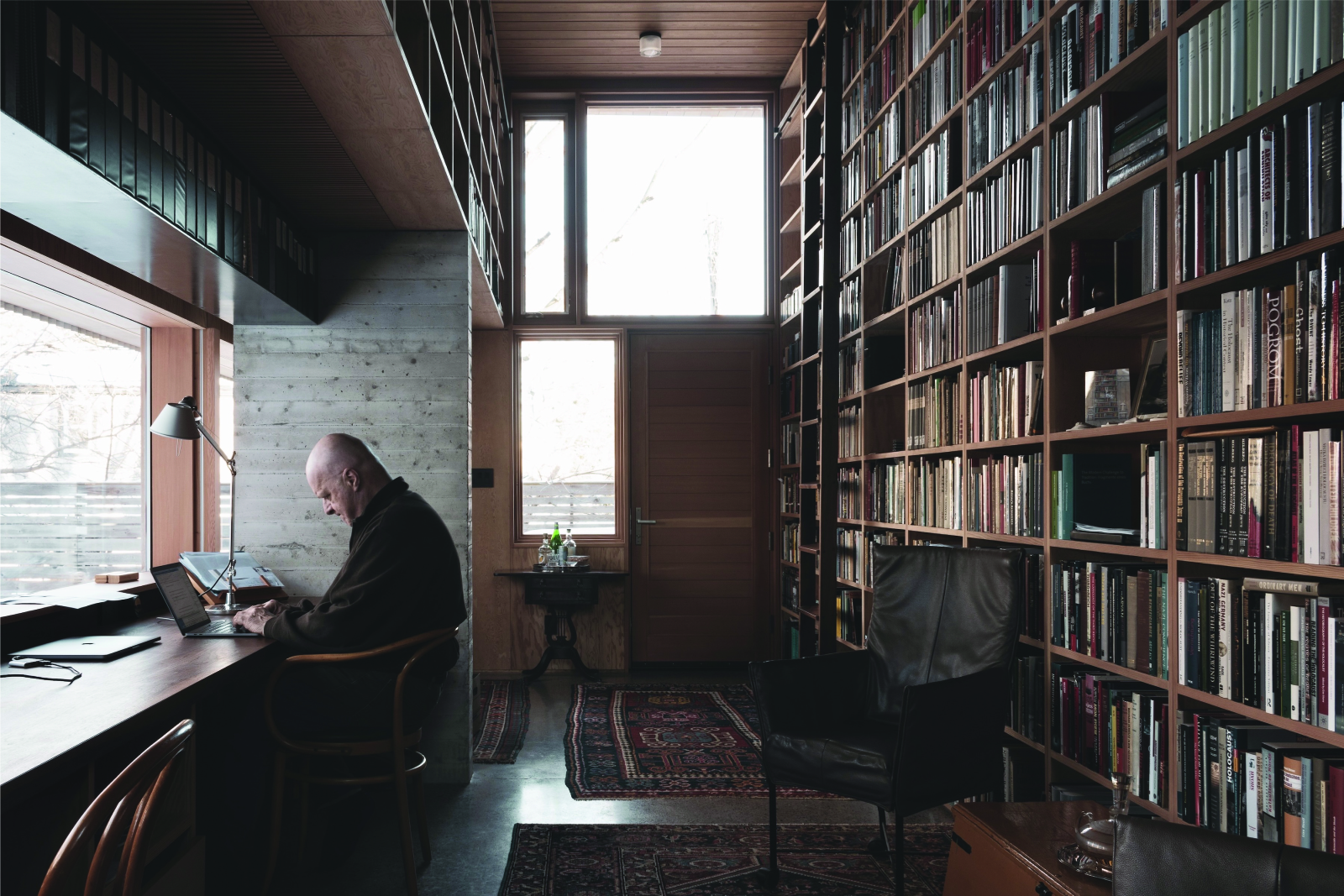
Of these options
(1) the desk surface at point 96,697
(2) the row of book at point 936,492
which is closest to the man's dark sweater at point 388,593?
(1) the desk surface at point 96,697

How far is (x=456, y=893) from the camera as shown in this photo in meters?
2.70

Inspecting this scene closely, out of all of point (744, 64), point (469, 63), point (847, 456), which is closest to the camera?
point (469, 63)

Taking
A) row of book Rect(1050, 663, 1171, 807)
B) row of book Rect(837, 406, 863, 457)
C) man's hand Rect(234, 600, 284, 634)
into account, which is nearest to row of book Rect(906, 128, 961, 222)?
row of book Rect(837, 406, 863, 457)

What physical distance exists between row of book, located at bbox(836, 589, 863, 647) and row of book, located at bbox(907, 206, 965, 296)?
152 centimetres

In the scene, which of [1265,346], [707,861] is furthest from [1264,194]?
[707,861]

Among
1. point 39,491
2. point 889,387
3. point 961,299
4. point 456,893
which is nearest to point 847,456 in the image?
point 889,387

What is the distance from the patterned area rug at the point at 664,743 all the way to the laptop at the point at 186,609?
5.00 ft

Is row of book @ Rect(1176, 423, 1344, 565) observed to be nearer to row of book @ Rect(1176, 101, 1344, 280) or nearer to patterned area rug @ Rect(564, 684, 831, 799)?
row of book @ Rect(1176, 101, 1344, 280)

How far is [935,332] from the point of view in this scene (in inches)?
143

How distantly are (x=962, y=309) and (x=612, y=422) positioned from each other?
3254mm

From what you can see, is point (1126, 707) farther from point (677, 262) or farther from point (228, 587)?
point (677, 262)

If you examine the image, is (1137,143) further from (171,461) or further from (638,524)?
(638,524)

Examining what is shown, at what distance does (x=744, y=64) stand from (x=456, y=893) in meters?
5.33

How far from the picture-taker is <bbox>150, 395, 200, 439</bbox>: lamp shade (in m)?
3.22
